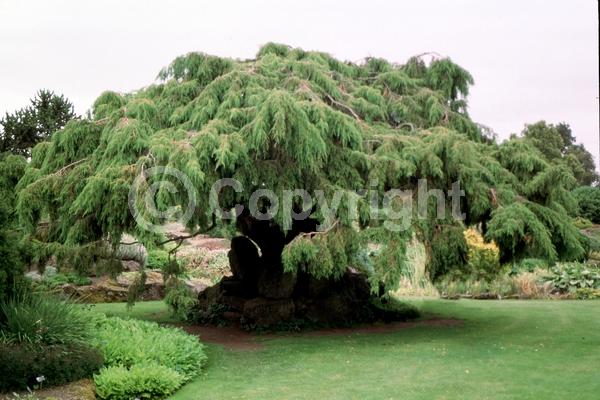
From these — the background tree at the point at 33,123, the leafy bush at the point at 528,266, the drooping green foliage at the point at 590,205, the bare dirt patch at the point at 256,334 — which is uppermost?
the background tree at the point at 33,123

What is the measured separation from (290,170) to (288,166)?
81 millimetres

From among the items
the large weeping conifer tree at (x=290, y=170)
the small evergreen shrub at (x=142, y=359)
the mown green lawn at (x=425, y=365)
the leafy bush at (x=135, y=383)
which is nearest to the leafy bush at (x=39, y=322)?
the small evergreen shrub at (x=142, y=359)

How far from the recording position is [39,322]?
728 cm

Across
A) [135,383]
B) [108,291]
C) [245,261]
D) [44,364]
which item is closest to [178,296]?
[135,383]

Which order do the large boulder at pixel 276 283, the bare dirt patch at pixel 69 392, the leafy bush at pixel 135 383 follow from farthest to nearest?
the large boulder at pixel 276 283, the leafy bush at pixel 135 383, the bare dirt patch at pixel 69 392

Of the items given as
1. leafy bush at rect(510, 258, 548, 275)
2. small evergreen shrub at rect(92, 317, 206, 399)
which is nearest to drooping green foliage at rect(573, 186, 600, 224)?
leafy bush at rect(510, 258, 548, 275)

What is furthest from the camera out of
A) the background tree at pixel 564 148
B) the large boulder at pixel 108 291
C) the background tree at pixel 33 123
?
the background tree at pixel 564 148

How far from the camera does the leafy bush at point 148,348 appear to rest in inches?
299

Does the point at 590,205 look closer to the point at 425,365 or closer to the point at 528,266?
the point at 528,266

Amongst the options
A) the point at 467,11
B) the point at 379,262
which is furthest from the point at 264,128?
the point at 467,11

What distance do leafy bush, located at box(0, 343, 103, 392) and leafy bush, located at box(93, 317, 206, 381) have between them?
40 cm

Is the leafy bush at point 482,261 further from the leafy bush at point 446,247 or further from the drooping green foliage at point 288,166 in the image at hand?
the leafy bush at point 446,247

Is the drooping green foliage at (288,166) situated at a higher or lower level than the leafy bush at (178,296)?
higher

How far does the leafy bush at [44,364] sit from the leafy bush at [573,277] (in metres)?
13.0
